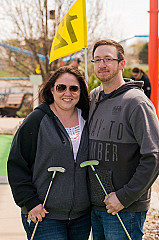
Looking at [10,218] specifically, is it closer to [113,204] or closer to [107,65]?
[113,204]

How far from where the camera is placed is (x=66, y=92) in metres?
2.92

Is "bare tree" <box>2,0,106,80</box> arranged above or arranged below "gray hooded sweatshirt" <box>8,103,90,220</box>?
above

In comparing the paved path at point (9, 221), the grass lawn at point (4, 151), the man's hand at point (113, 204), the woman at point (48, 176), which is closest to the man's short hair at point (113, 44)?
the woman at point (48, 176)

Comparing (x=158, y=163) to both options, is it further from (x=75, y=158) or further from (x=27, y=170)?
(x=27, y=170)

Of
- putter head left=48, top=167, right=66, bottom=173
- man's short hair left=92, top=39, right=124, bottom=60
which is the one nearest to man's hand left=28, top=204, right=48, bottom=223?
putter head left=48, top=167, right=66, bottom=173

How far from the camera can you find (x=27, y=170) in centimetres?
279

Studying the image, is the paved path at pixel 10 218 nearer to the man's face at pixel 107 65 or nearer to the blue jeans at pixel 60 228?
the blue jeans at pixel 60 228

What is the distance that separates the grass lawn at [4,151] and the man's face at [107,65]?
14.8 feet

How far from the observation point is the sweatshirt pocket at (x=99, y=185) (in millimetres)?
2729

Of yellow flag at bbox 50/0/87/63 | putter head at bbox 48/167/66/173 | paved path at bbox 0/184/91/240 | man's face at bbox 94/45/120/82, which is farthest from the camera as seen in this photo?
paved path at bbox 0/184/91/240

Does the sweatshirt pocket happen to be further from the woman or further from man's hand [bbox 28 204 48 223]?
man's hand [bbox 28 204 48 223]

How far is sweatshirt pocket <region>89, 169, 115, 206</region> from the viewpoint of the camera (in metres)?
2.73

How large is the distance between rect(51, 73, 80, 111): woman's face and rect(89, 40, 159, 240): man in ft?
0.65

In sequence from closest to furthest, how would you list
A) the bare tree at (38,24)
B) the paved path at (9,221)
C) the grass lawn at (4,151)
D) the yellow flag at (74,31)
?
the yellow flag at (74,31)
the paved path at (9,221)
the grass lawn at (4,151)
the bare tree at (38,24)
